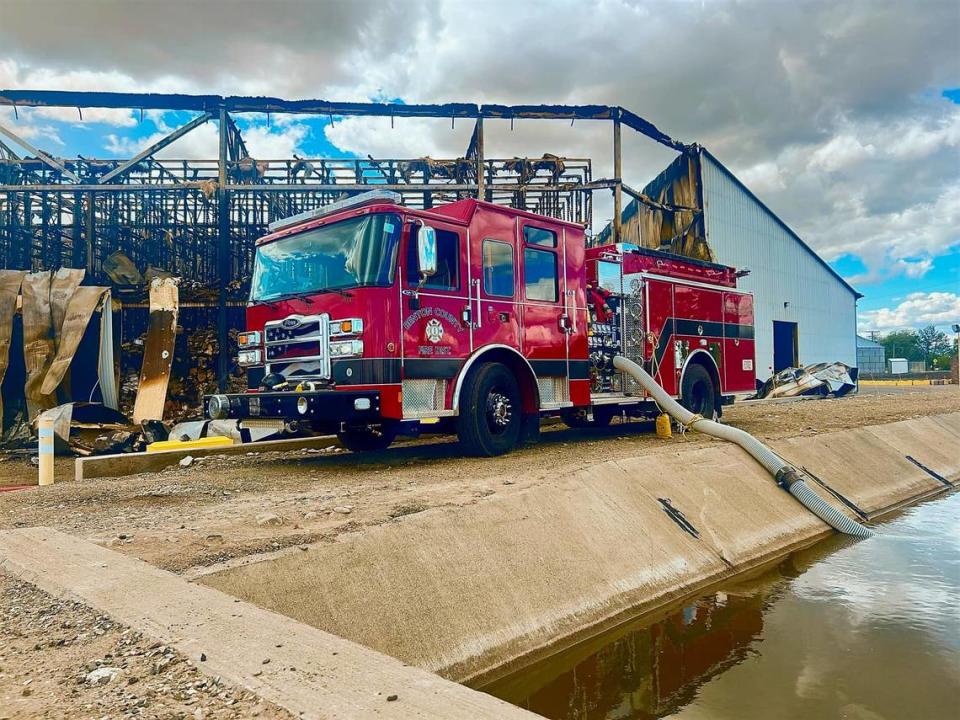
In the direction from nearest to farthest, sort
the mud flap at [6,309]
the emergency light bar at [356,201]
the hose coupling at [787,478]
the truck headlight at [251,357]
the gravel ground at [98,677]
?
the gravel ground at [98,677] → the emergency light bar at [356,201] → the truck headlight at [251,357] → the hose coupling at [787,478] → the mud flap at [6,309]

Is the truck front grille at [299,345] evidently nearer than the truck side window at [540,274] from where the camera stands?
Yes

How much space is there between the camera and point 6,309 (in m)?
13.2

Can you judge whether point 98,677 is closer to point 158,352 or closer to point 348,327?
point 348,327

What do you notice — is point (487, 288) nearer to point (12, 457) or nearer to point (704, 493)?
point (704, 493)

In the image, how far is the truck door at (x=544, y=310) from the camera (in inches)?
354

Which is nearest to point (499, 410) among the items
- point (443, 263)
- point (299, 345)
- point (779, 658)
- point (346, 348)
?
point (443, 263)

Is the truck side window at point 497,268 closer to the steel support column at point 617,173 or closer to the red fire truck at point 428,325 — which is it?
the red fire truck at point 428,325

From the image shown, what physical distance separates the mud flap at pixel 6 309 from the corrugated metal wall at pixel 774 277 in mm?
19585

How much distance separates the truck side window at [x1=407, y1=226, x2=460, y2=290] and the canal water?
4.08 metres

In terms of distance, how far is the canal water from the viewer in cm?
386

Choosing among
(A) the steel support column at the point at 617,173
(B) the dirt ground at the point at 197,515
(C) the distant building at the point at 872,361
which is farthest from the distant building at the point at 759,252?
(C) the distant building at the point at 872,361

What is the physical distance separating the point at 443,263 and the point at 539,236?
188cm

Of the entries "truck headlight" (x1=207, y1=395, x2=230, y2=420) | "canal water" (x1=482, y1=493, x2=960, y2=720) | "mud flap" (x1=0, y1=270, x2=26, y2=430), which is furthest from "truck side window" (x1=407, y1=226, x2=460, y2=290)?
"mud flap" (x1=0, y1=270, x2=26, y2=430)

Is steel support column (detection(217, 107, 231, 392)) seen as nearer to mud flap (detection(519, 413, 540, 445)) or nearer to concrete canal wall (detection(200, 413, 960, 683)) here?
mud flap (detection(519, 413, 540, 445))
